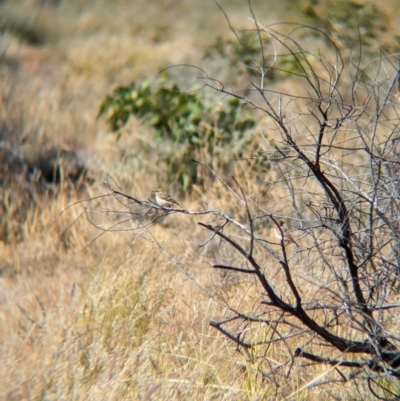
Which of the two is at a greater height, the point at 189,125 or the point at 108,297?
the point at 189,125

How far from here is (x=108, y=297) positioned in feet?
14.8

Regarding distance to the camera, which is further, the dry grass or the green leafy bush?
the green leafy bush

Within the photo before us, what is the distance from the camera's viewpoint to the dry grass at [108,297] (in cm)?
363

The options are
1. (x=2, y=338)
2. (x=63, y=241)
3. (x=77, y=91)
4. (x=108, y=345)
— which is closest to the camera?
(x=108, y=345)

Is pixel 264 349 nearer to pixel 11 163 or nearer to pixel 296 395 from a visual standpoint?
pixel 296 395

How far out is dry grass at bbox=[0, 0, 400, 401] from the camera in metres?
3.63

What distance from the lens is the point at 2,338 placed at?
182 inches

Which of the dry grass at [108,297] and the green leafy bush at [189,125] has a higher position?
the green leafy bush at [189,125]

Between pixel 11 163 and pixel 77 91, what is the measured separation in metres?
4.89

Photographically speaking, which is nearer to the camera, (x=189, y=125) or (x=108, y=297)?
(x=108, y=297)

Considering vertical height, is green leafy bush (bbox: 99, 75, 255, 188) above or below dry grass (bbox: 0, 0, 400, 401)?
above

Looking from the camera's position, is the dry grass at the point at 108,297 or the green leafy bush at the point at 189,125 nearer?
the dry grass at the point at 108,297

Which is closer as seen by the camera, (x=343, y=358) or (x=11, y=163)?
(x=343, y=358)

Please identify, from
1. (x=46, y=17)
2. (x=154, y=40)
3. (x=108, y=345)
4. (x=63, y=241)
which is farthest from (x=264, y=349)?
(x=46, y=17)
